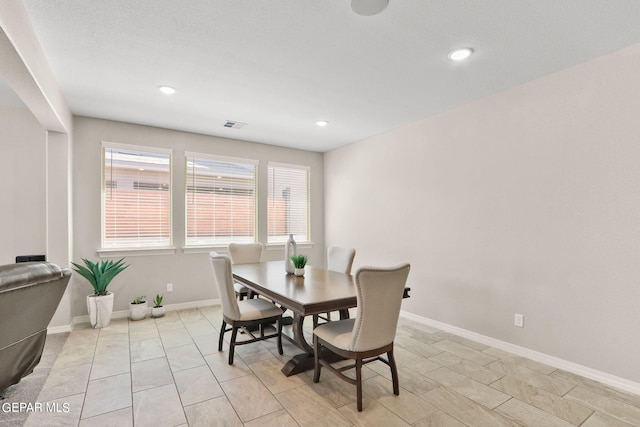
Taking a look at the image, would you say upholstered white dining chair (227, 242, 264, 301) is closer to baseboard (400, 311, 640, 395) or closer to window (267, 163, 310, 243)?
window (267, 163, 310, 243)

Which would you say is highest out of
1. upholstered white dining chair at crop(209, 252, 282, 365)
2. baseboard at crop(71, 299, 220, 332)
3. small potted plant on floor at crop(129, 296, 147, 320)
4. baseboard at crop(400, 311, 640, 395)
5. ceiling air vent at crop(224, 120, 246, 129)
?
ceiling air vent at crop(224, 120, 246, 129)

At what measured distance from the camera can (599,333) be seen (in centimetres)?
255

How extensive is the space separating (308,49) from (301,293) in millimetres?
1875

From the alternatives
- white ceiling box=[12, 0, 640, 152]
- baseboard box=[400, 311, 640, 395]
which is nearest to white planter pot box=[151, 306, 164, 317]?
white ceiling box=[12, 0, 640, 152]

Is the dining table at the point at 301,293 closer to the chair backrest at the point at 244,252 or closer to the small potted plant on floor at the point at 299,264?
the small potted plant on floor at the point at 299,264

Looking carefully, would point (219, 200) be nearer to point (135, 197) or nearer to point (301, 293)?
point (135, 197)

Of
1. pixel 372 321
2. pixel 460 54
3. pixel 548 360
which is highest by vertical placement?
pixel 460 54

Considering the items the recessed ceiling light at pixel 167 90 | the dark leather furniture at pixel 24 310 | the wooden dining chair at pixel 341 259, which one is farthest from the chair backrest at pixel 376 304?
the recessed ceiling light at pixel 167 90

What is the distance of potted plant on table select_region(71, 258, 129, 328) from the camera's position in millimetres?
3686

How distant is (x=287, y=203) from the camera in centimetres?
560

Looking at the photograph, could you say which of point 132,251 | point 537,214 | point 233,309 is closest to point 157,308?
point 132,251

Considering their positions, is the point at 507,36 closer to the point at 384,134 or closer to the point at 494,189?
the point at 494,189

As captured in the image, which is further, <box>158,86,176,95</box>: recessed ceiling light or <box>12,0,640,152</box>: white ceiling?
→ <box>158,86,176,95</box>: recessed ceiling light

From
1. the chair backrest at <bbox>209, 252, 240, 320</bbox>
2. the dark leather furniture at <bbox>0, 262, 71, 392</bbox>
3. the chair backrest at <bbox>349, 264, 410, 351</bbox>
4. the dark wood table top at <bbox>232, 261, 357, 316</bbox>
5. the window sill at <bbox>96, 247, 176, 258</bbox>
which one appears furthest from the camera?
the window sill at <bbox>96, 247, 176, 258</bbox>
